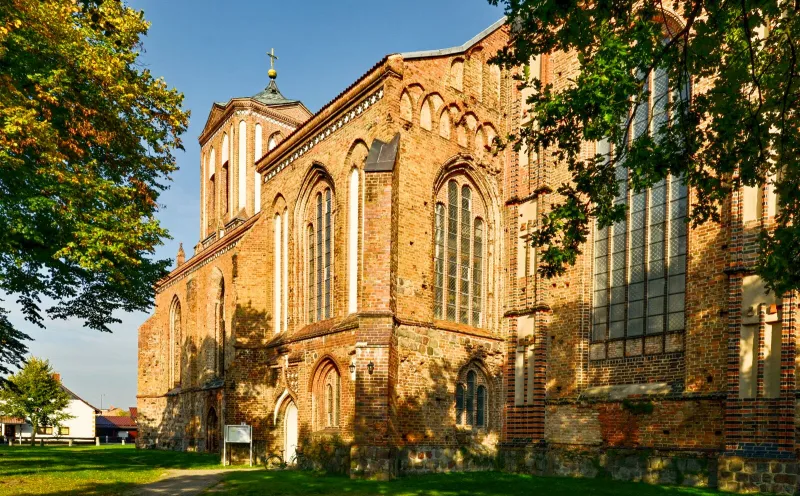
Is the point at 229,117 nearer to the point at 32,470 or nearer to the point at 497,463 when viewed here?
the point at 32,470

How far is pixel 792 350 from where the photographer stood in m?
12.1

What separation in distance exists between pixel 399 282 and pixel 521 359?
410 centimetres

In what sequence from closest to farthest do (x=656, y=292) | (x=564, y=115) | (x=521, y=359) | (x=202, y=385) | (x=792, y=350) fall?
(x=564, y=115)
(x=792, y=350)
(x=656, y=292)
(x=521, y=359)
(x=202, y=385)

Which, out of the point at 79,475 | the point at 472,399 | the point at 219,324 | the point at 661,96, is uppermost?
the point at 661,96

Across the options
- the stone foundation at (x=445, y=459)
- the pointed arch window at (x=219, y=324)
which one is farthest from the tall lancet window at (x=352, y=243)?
the pointed arch window at (x=219, y=324)

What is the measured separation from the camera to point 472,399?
59.3 ft

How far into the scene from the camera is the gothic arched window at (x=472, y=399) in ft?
58.1

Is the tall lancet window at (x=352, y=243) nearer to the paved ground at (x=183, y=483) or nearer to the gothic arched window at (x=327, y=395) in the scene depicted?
the gothic arched window at (x=327, y=395)

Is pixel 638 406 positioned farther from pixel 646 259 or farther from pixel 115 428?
pixel 115 428

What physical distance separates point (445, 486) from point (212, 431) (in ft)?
51.2

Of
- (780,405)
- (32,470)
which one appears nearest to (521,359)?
(780,405)

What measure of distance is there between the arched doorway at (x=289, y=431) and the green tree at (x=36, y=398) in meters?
35.2

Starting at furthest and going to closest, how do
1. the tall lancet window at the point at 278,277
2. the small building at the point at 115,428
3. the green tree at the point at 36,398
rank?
1. the small building at the point at 115,428
2. the green tree at the point at 36,398
3. the tall lancet window at the point at 278,277

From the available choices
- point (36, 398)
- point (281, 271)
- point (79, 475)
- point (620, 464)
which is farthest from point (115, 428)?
point (620, 464)
